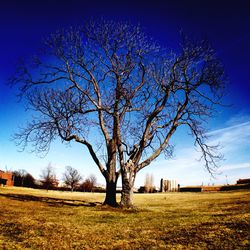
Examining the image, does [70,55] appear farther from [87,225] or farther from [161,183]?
[161,183]

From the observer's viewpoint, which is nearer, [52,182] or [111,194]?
[111,194]

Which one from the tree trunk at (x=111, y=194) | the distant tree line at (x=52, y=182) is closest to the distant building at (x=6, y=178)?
the distant tree line at (x=52, y=182)

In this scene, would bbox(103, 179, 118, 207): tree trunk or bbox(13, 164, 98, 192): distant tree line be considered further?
bbox(13, 164, 98, 192): distant tree line

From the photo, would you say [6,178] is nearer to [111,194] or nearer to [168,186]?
[168,186]

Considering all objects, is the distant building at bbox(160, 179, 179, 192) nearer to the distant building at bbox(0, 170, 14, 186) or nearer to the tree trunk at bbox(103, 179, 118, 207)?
the distant building at bbox(0, 170, 14, 186)

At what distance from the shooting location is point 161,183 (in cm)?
4672

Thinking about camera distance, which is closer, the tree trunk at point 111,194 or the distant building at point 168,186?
the tree trunk at point 111,194

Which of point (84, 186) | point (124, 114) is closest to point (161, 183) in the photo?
point (84, 186)

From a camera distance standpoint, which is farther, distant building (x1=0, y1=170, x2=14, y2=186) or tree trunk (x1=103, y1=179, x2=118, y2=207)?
distant building (x1=0, y1=170, x2=14, y2=186)

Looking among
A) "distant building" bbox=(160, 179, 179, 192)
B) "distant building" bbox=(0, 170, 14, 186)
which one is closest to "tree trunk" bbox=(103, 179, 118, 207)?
"distant building" bbox=(160, 179, 179, 192)

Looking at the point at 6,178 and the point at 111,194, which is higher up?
the point at 6,178

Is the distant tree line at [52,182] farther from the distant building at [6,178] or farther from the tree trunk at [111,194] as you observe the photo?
the tree trunk at [111,194]

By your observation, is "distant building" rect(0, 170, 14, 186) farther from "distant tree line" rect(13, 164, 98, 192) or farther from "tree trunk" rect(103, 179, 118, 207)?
"tree trunk" rect(103, 179, 118, 207)

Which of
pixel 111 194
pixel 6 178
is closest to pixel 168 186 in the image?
pixel 6 178
